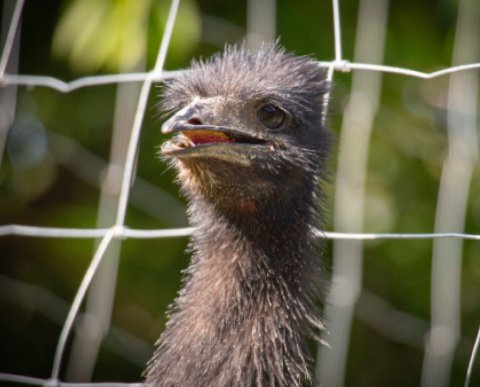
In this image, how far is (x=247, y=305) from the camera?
169cm

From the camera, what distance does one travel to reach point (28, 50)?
322cm

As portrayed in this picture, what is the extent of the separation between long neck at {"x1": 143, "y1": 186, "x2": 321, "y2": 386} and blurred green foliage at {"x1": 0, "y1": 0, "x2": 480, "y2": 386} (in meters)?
0.94

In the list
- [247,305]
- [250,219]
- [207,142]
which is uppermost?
[207,142]

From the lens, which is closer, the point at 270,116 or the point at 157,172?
the point at 270,116

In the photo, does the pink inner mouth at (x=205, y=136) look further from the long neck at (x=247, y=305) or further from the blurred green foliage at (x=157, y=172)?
the blurred green foliage at (x=157, y=172)

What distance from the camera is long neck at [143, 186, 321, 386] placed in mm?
1644

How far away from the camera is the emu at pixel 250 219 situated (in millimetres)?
1643

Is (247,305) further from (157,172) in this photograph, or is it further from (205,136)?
(157,172)

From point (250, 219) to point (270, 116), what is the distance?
7.2 inches

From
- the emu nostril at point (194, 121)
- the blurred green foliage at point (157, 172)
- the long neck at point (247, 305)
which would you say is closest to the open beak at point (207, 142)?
the emu nostril at point (194, 121)

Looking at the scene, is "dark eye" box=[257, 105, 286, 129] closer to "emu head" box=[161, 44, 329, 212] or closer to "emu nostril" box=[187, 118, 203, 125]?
"emu head" box=[161, 44, 329, 212]

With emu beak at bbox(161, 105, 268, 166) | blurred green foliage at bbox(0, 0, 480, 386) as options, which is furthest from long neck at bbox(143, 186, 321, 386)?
blurred green foliage at bbox(0, 0, 480, 386)

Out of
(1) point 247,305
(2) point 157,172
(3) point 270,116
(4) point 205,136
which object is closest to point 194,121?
(4) point 205,136

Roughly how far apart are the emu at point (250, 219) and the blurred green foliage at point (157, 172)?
879 millimetres
